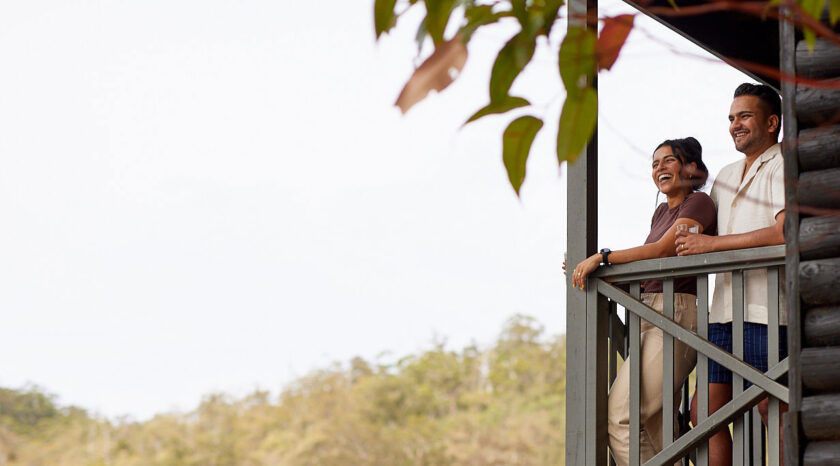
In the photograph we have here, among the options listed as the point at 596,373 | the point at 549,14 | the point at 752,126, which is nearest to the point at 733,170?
the point at 752,126

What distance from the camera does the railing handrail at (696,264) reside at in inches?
144

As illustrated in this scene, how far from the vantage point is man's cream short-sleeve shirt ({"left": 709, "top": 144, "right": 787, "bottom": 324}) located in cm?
379

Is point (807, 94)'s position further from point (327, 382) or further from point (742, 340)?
point (327, 382)

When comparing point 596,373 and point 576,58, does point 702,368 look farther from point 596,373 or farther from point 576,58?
point 576,58

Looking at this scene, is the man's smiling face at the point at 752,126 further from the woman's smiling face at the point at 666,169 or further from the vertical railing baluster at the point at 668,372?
the vertical railing baluster at the point at 668,372

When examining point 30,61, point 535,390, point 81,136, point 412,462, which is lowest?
point 412,462

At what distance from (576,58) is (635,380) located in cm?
293

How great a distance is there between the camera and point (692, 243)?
3.84 meters

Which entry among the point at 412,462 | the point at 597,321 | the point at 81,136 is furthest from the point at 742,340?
the point at 81,136

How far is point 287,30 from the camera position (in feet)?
168

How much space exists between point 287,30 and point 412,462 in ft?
85.7

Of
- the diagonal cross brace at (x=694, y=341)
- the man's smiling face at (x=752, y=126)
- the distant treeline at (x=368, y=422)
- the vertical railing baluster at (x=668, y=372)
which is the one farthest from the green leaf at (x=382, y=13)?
the distant treeline at (x=368, y=422)

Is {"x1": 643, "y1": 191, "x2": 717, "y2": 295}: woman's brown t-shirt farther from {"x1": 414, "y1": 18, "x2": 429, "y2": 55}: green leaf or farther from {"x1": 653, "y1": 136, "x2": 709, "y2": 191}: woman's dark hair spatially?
{"x1": 414, "y1": 18, "x2": 429, "y2": 55}: green leaf

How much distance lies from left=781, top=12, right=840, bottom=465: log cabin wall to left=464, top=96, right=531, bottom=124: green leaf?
1.82 metres
